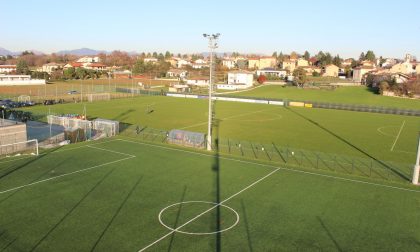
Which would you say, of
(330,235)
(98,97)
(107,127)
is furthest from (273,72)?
(330,235)

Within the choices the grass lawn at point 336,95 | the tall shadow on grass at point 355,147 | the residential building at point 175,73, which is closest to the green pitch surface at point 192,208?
the tall shadow on grass at point 355,147

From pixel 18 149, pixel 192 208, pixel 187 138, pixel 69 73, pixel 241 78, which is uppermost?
pixel 69 73

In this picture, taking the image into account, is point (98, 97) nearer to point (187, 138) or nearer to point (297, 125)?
point (297, 125)

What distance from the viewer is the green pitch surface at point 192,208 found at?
18.8 meters

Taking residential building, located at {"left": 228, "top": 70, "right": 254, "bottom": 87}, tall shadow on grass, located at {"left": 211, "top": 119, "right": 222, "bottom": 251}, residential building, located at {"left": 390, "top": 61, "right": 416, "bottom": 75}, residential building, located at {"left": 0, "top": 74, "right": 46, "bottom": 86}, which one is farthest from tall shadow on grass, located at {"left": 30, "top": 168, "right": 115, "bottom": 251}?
residential building, located at {"left": 390, "top": 61, "right": 416, "bottom": 75}

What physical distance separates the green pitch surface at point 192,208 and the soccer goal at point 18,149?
82.7 inches

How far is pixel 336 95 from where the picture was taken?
120000mm

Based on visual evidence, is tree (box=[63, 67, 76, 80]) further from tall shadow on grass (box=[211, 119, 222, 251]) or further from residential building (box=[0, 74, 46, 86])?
tall shadow on grass (box=[211, 119, 222, 251])

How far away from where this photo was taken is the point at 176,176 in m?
29.8

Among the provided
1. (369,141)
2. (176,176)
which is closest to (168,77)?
(369,141)

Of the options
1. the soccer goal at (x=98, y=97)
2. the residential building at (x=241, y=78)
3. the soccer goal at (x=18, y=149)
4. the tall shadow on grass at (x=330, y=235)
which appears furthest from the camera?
the residential building at (x=241, y=78)

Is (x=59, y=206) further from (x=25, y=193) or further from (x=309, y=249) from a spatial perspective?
(x=309, y=249)

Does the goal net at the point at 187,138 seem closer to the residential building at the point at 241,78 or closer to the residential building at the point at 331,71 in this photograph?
the residential building at the point at 241,78

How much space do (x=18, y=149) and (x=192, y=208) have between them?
22.5 metres
